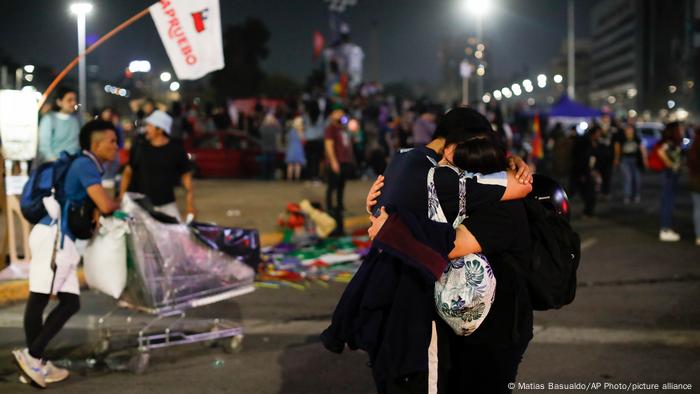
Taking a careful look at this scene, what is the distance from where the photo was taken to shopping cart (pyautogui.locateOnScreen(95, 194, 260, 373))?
618 cm

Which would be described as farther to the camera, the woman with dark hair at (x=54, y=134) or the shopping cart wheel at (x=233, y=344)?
the woman with dark hair at (x=54, y=134)

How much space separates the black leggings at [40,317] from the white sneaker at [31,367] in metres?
0.09

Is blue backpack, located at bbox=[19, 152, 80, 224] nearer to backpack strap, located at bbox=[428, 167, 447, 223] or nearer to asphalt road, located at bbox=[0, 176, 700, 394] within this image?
asphalt road, located at bbox=[0, 176, 700, 394]

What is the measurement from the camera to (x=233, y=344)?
22.1 ft

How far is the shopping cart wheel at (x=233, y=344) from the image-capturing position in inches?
266

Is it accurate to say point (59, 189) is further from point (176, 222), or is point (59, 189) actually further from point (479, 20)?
point (479, 20)

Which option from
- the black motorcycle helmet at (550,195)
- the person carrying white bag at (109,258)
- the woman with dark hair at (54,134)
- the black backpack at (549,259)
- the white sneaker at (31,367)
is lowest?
the white sneaker at (31,367)

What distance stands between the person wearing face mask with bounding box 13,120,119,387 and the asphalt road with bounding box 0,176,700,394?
21 centimetres

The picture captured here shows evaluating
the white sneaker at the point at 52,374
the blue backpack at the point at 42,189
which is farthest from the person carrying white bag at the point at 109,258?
the white sneaker at the point at 52,374

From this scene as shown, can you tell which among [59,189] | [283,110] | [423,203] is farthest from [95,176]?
[283,110]

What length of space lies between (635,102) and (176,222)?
178922 mm

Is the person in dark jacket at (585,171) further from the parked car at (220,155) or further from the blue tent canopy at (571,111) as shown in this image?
the blue tent canopy at (571,111)

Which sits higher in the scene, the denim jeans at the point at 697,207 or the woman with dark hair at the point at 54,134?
the woman with dark hair at the point at 54,134

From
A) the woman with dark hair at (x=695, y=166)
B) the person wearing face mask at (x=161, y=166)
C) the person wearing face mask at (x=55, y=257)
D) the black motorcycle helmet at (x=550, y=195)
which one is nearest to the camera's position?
the black motorcycle helmet at (x=550, y=195)
